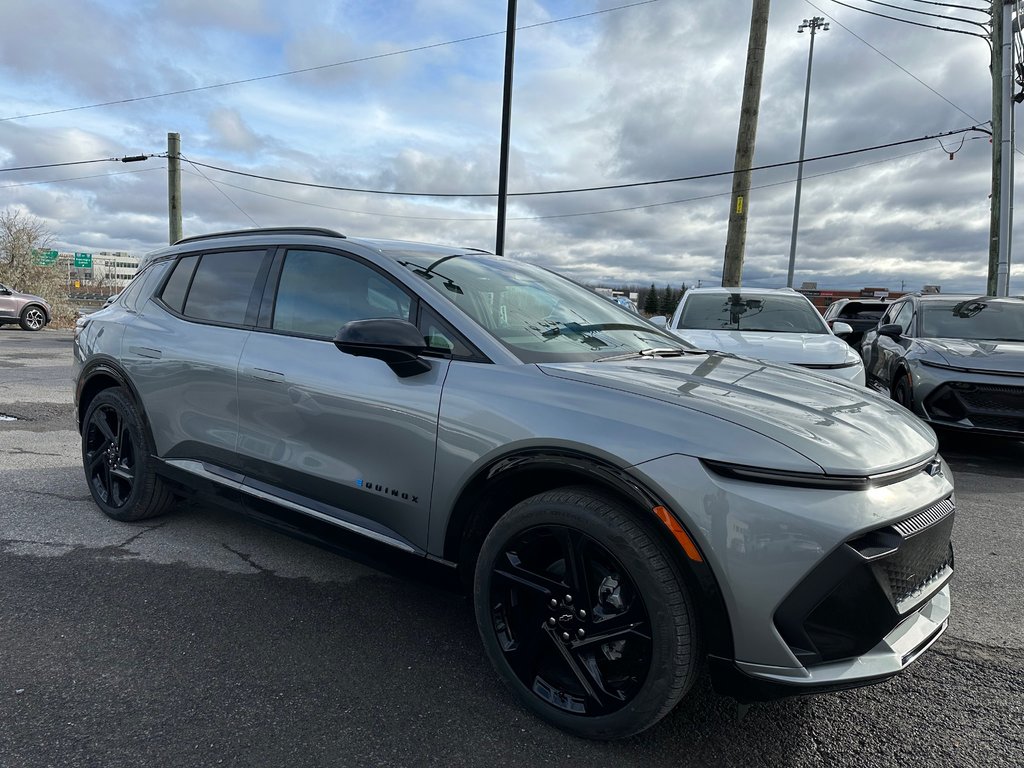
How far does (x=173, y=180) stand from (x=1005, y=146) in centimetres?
2293

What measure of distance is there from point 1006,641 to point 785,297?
5858mm

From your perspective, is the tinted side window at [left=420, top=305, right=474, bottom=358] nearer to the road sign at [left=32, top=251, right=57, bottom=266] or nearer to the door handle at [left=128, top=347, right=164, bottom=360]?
the door handle at [left=128, top=347, right=164, bottom=360]

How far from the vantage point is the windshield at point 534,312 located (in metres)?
2.63

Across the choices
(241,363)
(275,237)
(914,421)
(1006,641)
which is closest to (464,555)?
(241,363)

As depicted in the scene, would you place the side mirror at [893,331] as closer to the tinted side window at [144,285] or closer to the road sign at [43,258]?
the tinted side window at [144,285]

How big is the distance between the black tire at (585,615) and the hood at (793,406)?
430 mm

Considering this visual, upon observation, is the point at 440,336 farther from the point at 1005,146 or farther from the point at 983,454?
the point at 1005,146

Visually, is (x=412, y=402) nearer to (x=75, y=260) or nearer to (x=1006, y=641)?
(x=1006, y=641)

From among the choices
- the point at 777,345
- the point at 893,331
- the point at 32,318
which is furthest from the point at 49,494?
the point at 32,318

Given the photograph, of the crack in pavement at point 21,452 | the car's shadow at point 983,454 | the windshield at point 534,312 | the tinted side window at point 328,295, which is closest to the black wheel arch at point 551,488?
the windshield at point 534,312

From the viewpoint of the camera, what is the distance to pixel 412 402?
2488 mm

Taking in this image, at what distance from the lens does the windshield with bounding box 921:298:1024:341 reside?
7.11 meters

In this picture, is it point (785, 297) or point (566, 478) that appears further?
point (785, 297)

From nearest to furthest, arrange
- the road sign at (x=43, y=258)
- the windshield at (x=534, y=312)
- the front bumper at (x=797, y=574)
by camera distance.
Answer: the front bumper at (x=797, y=574) < the windshield at (x=534, y=312) < the road sign at (x=43, y=258)
